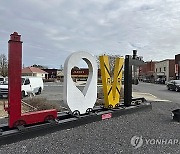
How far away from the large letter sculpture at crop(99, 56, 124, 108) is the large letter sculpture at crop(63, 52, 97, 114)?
22.8 inches

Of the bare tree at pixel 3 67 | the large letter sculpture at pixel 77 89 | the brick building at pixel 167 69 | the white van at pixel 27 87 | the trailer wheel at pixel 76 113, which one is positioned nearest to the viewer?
the large letter sculpture at pixel 77 89

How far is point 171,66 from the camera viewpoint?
68625 millimetres

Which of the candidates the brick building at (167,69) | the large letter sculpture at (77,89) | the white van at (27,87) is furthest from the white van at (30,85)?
the brick building at (167,69)

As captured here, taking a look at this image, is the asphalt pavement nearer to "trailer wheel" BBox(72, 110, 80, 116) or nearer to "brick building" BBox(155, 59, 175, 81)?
"trailer wheel" BBox(72, 110, 80, 116)

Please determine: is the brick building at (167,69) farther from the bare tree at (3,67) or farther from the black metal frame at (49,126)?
the black metal frame at (49,126)

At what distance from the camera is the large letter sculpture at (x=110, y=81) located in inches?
361

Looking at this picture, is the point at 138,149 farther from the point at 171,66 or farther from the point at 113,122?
the point at 171,66

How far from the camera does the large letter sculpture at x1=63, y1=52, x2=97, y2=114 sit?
7566 millimetres

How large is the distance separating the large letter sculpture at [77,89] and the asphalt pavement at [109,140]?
866mm

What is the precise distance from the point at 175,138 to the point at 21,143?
428 centimetres

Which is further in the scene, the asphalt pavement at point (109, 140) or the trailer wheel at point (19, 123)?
the trailer wheel at point (19, 123)

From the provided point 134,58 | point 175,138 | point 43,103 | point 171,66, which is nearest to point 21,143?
point 175,138

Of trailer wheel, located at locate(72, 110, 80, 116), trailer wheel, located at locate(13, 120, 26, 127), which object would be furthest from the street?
trailer wheel, located at locate(13, 120, 26, 127)

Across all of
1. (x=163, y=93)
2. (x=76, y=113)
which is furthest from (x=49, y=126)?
(x=163, y=93)
